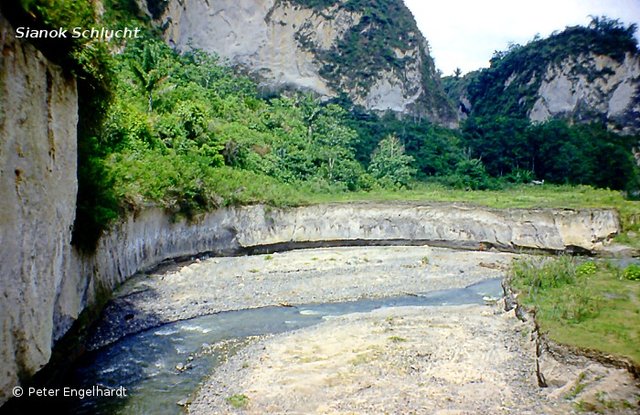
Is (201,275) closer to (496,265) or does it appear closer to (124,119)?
(124,119)

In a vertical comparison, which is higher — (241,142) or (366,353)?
(241,142)

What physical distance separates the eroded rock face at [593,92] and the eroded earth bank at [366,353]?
2387 inches

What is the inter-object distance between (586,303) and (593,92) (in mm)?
73744

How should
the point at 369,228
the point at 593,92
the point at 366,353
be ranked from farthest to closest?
the point at 593,92, the point at 369,228, the point at 366,353

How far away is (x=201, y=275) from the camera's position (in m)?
25.3

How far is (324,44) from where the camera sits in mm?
74062

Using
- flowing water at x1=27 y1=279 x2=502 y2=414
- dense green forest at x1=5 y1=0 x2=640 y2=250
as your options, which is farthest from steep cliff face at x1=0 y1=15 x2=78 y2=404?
flowing water at x1=27 y1=279 x2=502 y2=414

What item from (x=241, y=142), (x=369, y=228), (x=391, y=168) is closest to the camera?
(x=369, y=228)

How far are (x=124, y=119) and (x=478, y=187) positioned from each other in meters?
40.2

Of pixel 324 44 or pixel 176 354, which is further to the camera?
pixel 324 44

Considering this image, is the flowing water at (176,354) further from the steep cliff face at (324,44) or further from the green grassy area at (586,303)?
the steep cliff face at (324,44)

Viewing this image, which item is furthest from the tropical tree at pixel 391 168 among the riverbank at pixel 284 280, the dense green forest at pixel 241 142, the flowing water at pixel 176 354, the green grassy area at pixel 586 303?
the green grassy area at pixel 586 303

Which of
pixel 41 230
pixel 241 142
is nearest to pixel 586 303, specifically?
pixel 41 230

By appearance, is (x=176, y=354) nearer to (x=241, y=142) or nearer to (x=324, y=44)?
(x=241, y=142)
